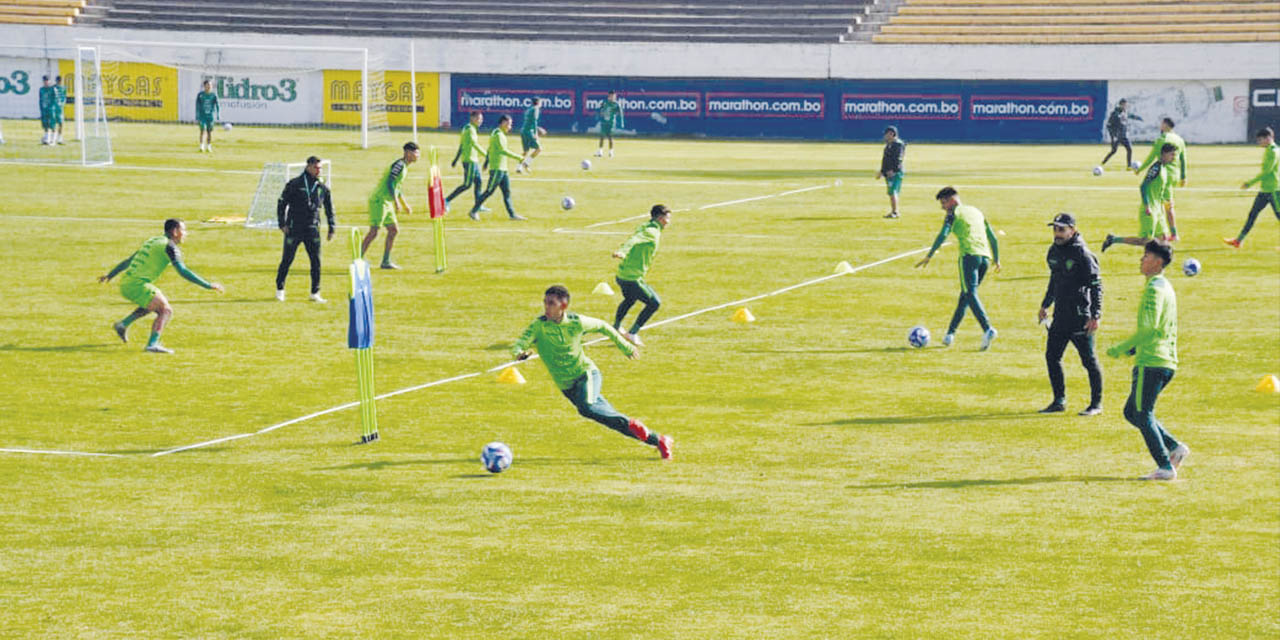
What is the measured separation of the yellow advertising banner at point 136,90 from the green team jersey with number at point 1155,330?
5850 centimetres

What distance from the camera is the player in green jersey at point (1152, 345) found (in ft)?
48.0

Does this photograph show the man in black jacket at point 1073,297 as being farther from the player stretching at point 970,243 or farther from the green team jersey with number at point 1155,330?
the player stretching at point 970,243

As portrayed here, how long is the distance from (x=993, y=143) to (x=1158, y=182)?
3902 cm

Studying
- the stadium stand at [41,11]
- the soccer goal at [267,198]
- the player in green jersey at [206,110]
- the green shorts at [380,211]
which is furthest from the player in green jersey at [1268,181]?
the stadium stand at [41,11]

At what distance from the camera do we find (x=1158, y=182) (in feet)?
94.9

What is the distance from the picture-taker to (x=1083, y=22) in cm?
6969

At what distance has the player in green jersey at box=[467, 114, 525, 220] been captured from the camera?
35.0 m

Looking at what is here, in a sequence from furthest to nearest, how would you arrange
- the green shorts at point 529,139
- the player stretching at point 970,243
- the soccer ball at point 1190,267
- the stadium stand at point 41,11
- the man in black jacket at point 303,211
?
1. the stadium stand at point 41,11
2. the green shorts at point 529,139
3. the soccer ball at point 1190,267
4. the man in black jacket at point 303,211
5. the player stretching at point 970,243

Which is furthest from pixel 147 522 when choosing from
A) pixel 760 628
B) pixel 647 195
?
pixel 647 195

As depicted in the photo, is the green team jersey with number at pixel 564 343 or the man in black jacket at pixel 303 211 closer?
the green team jersey with number at pixel 564 343

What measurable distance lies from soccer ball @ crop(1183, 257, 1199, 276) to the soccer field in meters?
0.29

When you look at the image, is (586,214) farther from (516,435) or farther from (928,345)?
(516,435)

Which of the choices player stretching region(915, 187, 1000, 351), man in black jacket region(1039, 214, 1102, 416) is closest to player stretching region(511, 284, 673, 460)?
man in black jacket region(1039, 214, 1102, 416)

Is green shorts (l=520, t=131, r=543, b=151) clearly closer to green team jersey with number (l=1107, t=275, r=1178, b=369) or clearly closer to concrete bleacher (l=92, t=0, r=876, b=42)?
concrete bleacher (l=92, t=0, r=876, b=42)
